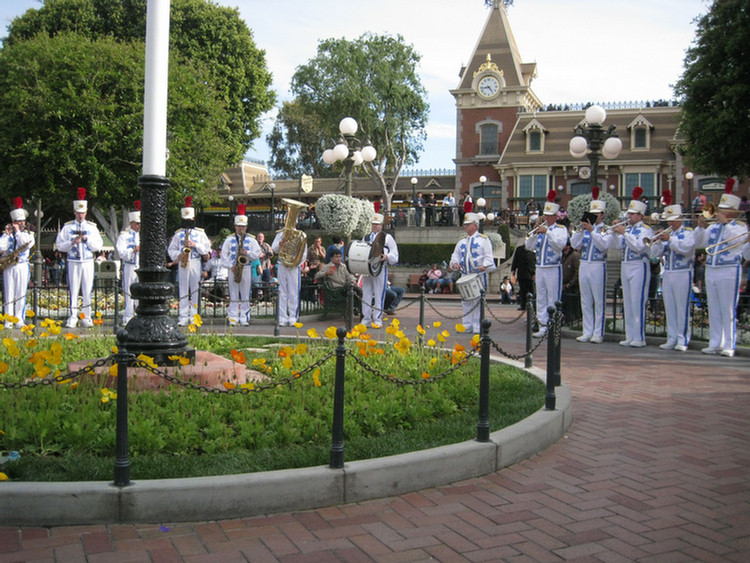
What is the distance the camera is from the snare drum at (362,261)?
46.1 ft

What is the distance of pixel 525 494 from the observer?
489cm

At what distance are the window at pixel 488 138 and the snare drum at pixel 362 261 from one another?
37271 mm

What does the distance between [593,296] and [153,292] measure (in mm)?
8682

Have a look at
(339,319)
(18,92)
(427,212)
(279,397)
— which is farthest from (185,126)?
(279,397)

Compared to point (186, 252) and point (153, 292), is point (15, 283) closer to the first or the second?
point (186, 252)

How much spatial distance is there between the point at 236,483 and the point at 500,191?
152ft

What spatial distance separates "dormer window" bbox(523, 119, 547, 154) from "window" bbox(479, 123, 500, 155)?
3213 millimetres

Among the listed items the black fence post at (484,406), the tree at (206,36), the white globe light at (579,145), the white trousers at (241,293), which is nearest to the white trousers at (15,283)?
the white trousers at (241,293)

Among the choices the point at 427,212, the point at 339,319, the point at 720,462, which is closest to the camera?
the point at 720,462

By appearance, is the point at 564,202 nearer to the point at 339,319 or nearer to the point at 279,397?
the point at 339,319

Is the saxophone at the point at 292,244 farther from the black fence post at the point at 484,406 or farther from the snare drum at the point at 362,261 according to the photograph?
the black fence post at the point at 484,406

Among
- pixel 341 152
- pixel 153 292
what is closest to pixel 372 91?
pixel 341 152

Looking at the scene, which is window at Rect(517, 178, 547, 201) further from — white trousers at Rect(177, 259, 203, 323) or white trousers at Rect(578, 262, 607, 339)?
white trousers at Rect(177, 259, 203, 323)

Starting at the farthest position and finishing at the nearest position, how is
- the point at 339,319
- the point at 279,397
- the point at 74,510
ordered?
the point at 339,319
the point at 279,397
the point at 74,510
